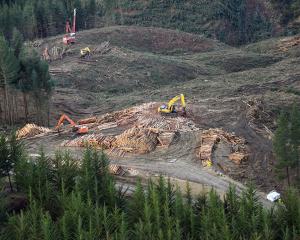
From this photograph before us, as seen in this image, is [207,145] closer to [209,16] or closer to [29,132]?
[29,132]

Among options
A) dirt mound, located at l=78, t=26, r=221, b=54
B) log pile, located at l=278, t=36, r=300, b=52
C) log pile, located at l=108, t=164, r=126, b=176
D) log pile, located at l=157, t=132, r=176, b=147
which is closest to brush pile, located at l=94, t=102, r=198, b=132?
log pile, located at l=157, t=132, r=176, b=147

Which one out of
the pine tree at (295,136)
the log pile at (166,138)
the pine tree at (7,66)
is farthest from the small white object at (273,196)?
the pine tree at (7,66)

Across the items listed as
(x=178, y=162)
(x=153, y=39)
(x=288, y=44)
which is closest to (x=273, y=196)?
(x=178, y=162)

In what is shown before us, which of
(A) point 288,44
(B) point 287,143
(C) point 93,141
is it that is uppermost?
(A) point 288,44

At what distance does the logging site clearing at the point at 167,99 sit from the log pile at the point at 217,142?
0.06 metres

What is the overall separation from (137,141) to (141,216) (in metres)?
10.5

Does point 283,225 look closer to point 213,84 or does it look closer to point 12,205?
point 12,205

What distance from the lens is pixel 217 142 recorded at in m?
33.1

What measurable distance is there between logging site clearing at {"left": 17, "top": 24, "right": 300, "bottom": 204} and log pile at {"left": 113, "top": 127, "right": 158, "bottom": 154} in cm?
6

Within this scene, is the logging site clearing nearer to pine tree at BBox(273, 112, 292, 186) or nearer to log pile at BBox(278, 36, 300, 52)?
log pile at BBox(278, 36, 300, 52)

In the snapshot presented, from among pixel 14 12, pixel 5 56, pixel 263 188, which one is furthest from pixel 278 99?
pixel 14 12

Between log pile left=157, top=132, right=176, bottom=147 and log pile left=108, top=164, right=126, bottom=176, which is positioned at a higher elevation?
log pile left=157, top=132, right=176, bottom=147

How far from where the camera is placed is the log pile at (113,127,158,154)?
3288 centimetres

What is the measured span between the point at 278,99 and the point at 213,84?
9.44m
